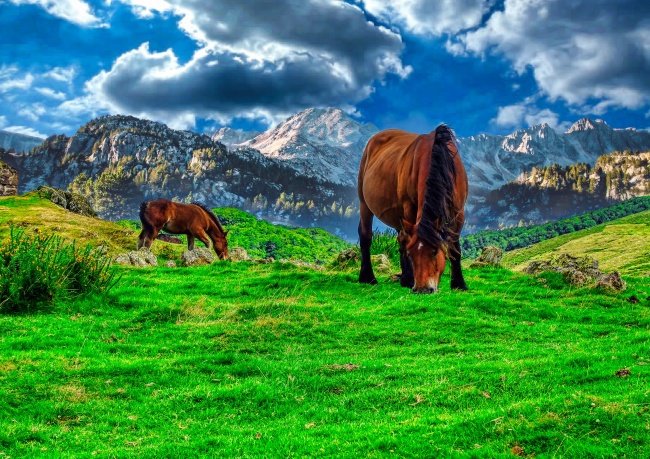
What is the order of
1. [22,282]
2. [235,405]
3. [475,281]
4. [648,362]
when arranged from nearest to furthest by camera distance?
1. [235,405]
2. [648,362]
3. [22,282]
4. [475,281]

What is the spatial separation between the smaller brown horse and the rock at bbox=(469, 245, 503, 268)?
15.7m

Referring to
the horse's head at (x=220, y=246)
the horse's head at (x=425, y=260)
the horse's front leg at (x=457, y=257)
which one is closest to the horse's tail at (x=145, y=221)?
the horse's head at (x=220, y=246)

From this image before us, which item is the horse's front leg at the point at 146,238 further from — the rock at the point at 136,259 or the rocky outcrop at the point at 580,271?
the rocky outcrop at the point at 580,271

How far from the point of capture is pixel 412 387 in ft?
23.4

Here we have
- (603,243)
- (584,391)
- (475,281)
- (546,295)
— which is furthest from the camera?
(603,243)

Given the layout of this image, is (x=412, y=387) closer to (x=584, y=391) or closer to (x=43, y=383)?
(x=584, y=391)

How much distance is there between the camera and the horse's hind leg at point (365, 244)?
1666 centimetres

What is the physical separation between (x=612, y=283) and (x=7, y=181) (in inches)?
1862

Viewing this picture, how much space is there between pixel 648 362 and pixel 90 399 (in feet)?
26.2

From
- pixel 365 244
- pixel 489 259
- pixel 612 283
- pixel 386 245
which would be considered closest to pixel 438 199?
pixel 365 244

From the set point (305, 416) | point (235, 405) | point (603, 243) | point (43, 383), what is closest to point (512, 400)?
point (305, 416)

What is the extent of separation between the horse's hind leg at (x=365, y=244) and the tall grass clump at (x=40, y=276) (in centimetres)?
769

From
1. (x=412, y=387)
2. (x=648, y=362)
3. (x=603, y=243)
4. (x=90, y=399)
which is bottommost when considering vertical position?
(x=90, y=399)

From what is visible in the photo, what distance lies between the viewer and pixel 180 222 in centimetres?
3044
